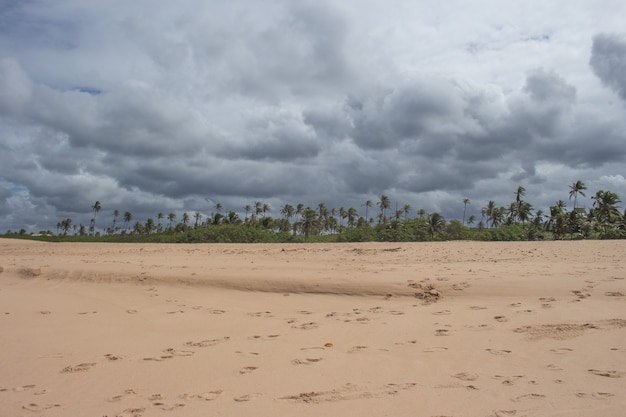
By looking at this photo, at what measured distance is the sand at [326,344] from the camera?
11.7 feet

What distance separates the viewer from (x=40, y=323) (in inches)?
273

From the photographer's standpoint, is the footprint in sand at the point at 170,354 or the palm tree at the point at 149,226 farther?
the palm tree at the point at 149,226

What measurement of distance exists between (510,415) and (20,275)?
46.7 ft

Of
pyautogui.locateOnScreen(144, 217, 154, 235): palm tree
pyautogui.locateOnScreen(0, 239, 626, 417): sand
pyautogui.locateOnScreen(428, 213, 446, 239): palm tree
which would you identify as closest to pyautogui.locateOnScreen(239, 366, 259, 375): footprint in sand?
pyautogui.locateOnScreen(0, 239, 626, 417): sand

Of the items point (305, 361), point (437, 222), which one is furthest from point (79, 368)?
point (437, 222)

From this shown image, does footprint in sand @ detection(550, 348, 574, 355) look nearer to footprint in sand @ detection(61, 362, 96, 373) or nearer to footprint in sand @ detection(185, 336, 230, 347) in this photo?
footprint in sand @ detection(185, 336, 230, 347)

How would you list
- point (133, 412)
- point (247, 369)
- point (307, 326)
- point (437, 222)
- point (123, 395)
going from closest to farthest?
point (133, 412)
point (123, 395)
point (247, 369)
point (307, 326)
point (437, 222)

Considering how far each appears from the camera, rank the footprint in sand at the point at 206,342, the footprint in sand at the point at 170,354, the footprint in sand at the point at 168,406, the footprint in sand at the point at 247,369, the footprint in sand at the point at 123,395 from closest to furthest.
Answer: the footprint in sand at the point at 168,406 → the footprint in sand at the point at 123,395 → the footprint in sand at the point at 247,369 → the footprint in sand at the point at 170,354 → the footprint in sand at the point at 206,342

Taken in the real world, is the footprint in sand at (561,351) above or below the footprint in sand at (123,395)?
above

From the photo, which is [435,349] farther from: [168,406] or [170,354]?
[170,354]

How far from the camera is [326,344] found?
5.47 meters

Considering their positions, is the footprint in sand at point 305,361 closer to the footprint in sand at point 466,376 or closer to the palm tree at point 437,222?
the footprint in sand at point 466,376

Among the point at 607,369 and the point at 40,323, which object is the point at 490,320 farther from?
the point at 40,323

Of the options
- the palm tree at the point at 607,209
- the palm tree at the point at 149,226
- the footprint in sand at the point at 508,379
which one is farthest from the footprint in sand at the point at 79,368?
the palm tree at the point at 149,226
